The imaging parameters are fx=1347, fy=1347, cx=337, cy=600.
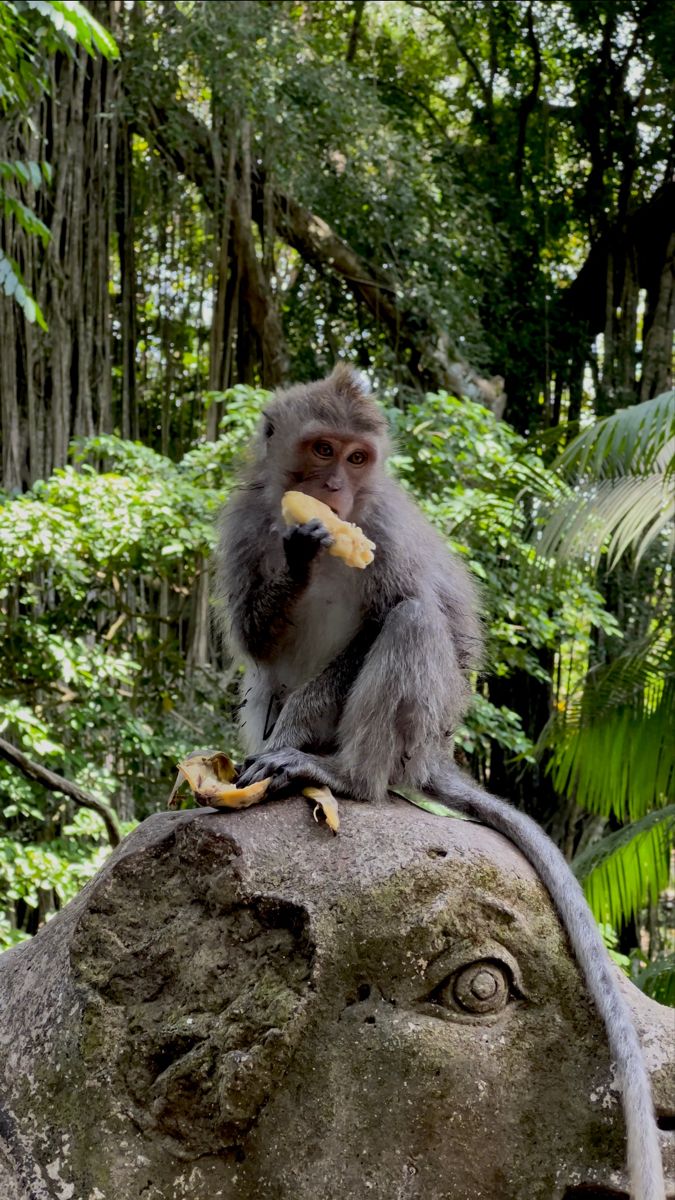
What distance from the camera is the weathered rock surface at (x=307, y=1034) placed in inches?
102

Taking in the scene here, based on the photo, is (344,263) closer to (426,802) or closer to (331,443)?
(331,443)

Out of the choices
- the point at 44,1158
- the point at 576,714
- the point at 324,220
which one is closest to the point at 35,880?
the point at 576,714

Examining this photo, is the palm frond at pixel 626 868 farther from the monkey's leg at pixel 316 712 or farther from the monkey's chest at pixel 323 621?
the monkey's leg at pixel 316 712

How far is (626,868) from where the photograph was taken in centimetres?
647

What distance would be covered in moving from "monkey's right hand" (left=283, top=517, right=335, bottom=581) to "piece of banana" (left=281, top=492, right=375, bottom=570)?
0.03 meters

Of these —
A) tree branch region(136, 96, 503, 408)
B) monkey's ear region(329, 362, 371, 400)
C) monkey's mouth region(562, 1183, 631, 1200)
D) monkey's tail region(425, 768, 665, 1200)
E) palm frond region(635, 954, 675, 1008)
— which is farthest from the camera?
tree branch region(136, 96, 503, 408)

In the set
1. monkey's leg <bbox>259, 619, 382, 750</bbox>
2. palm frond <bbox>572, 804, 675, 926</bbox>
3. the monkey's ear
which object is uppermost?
the monkey's ear

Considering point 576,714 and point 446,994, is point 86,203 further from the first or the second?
point 446,994

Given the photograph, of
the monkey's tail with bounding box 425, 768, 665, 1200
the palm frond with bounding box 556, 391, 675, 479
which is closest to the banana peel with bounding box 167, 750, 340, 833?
the monkey's tail with bounding box 425, 768, 665, 1200

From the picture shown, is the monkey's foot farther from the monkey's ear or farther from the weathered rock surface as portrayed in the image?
the monkey's ear

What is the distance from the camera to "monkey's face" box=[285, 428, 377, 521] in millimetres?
3504

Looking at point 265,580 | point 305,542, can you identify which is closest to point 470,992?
point 305,542

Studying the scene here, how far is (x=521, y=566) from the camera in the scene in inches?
322

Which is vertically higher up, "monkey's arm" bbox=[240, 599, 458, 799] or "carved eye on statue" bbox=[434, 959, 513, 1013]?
"monkey's arm" bbox=[240, 599, 458, 799]
